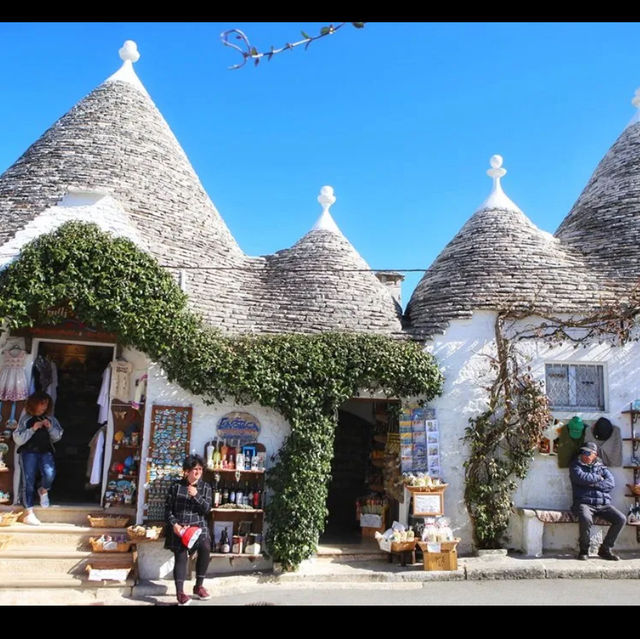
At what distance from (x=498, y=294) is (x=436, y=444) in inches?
106

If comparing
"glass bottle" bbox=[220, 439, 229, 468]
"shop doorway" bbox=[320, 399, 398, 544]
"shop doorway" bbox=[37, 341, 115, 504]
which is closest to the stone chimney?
"shop doorway" bbox=[320, 399, 398, 544]

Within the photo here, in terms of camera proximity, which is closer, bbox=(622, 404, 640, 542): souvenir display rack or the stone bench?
the stone bench

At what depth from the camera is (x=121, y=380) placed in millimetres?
9711

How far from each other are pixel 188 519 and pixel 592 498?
18.8 feet

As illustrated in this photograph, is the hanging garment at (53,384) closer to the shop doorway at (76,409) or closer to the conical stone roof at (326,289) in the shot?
the shop doorway at (76,409)

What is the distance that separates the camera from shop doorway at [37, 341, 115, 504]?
10.7m

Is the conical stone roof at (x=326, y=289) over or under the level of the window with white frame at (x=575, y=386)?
over

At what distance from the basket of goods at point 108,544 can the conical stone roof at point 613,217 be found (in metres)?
8.80

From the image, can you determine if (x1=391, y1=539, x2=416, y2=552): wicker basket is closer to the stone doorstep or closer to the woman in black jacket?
the woman in black jacket

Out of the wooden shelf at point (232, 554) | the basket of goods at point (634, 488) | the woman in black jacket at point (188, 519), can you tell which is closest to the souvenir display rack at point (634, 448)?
the basket of goods at point (634, 488)

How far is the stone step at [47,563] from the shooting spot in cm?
798

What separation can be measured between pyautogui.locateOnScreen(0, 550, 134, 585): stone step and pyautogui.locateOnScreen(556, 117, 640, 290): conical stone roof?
30.2 feet

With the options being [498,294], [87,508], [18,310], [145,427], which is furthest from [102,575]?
[498,294]
